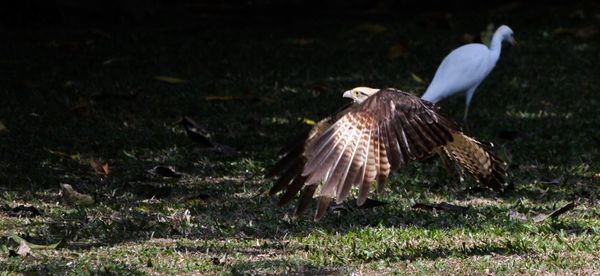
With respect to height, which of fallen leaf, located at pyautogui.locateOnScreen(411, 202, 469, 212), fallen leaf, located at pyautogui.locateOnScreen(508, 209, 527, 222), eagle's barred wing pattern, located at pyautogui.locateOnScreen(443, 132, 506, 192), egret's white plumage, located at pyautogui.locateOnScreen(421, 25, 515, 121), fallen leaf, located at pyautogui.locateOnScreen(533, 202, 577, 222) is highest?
eagle's barred wing pattern, located at pyautogui.locateOnScreen(443, 132, 506, 192)

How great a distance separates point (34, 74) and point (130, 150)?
2.85 metres

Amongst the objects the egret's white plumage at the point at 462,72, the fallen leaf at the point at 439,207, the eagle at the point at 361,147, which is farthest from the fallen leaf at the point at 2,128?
the eagle at the point at 361,147

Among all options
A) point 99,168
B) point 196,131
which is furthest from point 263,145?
point 99,168

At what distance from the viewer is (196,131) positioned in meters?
8.24

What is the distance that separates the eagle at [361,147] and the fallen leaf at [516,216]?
3.27 feet

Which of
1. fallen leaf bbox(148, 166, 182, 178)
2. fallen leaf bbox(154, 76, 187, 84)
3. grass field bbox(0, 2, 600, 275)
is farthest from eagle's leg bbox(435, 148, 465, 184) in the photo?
fallen leaf bbox(154, 76, 187, 84)

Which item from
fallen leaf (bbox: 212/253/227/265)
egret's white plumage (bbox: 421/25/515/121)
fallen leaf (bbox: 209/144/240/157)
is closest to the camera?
fallen leaf (bbox: 212/253/227/265)

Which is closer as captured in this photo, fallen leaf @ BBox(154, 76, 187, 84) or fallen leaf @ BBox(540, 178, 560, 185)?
fallen leaf @ BBox(540, 178, 560, 185)

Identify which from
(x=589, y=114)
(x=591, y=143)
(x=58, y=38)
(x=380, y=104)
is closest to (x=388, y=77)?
(x=589, y=114)

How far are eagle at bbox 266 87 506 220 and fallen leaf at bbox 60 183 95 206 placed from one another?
5.64ft

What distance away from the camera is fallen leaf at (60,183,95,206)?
6375 mm

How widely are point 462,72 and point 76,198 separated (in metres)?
3.39

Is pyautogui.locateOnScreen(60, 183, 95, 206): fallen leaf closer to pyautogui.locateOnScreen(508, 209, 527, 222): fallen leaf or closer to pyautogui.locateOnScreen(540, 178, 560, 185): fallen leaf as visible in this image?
pyautogui.locateOnScreen(508, 209, 527, 222): fallen leaf

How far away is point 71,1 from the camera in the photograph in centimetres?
1323
